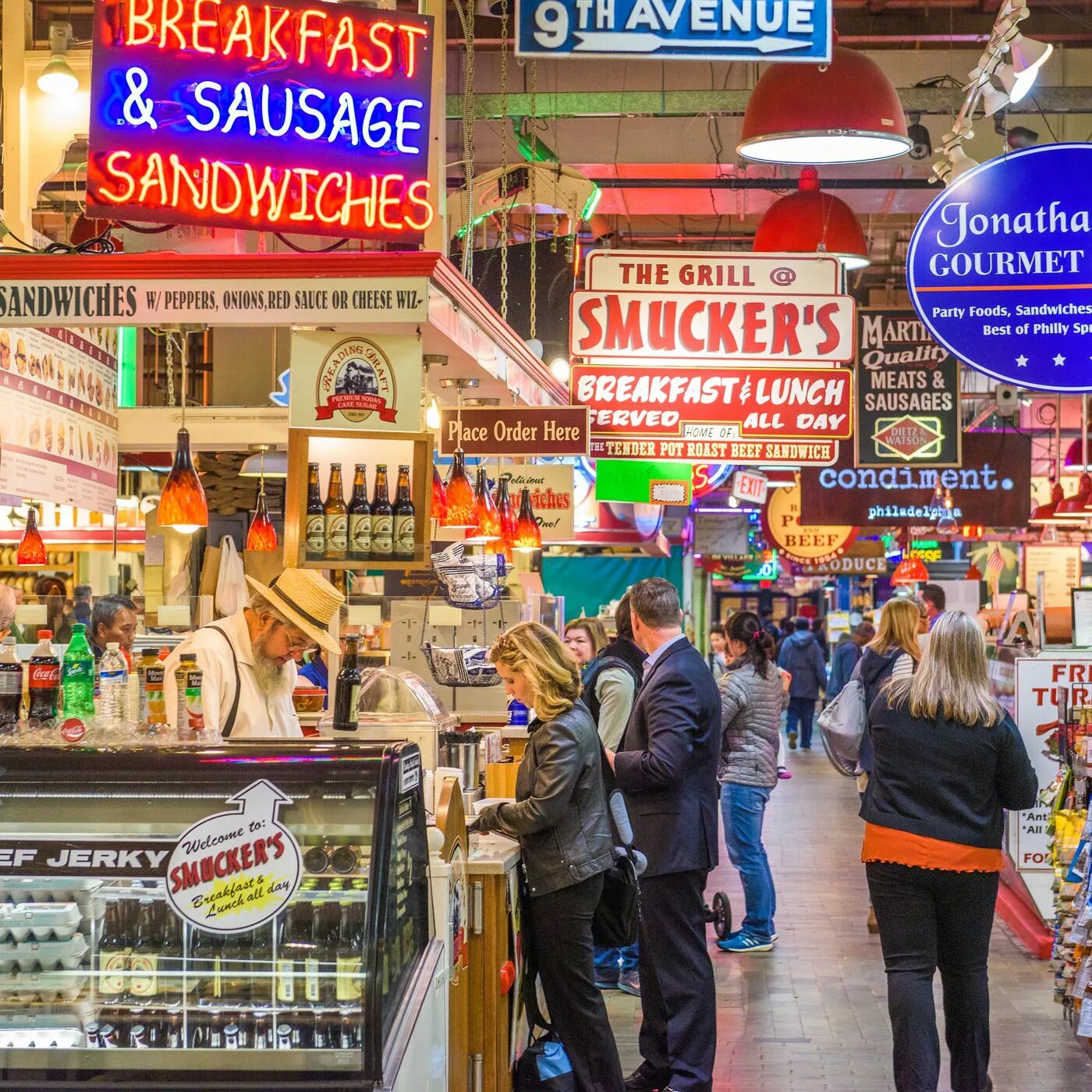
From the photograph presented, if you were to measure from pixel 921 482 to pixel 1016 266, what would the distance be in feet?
31.5

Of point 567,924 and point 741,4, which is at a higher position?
point 741,4

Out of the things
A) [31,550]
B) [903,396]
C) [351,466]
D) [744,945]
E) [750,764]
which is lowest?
[744,945]

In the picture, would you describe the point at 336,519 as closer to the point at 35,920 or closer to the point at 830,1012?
the point at 35,920

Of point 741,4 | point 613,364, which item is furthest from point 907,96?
point 741,4

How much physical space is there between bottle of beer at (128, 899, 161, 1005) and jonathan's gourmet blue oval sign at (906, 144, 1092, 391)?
444 cm

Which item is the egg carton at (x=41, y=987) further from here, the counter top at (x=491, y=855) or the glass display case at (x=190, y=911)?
the counter top at (x=491, y=855)

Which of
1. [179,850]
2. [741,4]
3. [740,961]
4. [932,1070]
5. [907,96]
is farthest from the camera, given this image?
[907,96]

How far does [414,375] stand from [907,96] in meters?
7.28

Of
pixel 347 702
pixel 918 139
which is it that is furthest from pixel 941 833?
pixel 918 139

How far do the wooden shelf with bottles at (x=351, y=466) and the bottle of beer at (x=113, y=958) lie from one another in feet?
6.21

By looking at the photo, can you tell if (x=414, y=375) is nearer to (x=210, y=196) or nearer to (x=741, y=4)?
(x=210, y=196)

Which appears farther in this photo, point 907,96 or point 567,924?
point 907,96

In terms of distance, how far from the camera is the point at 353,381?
5.07 m

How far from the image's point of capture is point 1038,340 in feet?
21.5
